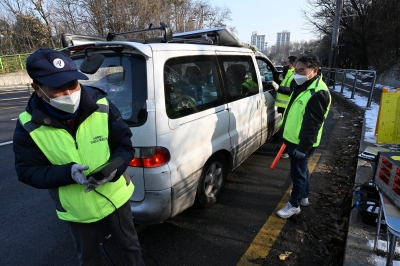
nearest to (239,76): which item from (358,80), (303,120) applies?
(303,120)

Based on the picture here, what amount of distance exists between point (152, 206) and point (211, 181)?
1.04 metres

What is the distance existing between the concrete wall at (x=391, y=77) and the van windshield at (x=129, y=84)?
17535 millimetres

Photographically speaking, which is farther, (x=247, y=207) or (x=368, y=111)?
(x=368, y=111)

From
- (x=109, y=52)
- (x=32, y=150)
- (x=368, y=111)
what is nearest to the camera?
(x=32, y=150)

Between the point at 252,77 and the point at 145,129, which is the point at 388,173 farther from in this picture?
the point at 252,77

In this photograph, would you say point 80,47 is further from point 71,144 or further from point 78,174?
point 78,174

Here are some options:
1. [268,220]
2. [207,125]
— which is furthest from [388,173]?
[207,125]

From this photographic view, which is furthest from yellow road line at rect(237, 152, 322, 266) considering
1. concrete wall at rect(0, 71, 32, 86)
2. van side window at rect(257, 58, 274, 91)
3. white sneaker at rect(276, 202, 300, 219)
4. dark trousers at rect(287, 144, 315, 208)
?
concrete wall at rect(0, 71, 32, 86)

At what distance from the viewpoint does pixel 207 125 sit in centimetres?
279

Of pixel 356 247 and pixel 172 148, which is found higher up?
pixel 172 148

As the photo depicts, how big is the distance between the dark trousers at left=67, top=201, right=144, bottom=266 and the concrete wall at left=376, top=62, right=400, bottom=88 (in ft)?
59.0

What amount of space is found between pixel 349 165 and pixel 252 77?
7.70ft

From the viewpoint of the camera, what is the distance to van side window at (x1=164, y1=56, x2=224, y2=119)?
7.77 ft

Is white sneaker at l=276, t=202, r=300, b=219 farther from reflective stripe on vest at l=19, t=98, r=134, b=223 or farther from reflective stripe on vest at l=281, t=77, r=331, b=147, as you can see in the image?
reflective stripe on vest at l=19, t=98, r=134, b=223
